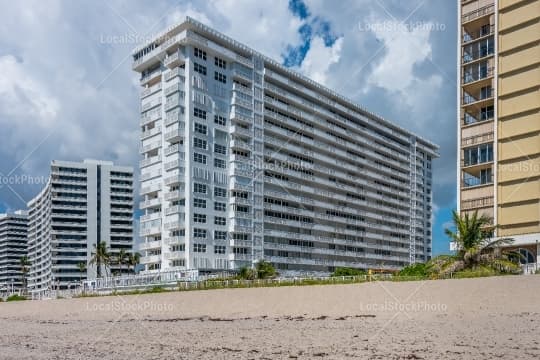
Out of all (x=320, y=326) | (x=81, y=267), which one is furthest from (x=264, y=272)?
(x=81, y=267)

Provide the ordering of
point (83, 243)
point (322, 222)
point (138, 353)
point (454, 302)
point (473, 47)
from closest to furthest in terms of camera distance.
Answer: point (138, 353), point (454, 302), point (473, 47), point (322, 222), point (83, 243)

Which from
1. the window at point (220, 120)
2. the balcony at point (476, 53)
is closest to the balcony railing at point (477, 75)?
the balcony at point (476, 53)

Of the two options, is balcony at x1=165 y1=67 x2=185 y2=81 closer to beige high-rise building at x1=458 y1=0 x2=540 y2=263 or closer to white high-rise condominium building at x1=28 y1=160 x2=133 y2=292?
beige high-rise building at x1=458 y1=0 x2=540 y2=263

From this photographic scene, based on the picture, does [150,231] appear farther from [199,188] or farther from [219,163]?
[219,163]

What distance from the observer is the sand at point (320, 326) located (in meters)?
18.6

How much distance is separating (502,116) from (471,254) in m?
18.7

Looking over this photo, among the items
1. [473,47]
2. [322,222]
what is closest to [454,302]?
[473,47]

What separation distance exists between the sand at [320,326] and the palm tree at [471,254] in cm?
513

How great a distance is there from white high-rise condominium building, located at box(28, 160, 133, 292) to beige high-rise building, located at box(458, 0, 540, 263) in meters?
121

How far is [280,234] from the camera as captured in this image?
93062mm

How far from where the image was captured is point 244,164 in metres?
87.6

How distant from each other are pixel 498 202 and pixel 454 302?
80.4 feet

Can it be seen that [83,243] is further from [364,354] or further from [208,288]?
[364,354]

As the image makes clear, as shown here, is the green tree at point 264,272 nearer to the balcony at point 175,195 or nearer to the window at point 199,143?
the balcony at point 175,195
